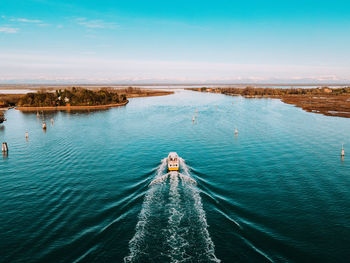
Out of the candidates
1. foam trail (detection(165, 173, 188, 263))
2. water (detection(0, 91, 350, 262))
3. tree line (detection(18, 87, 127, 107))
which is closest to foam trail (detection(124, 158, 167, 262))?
water (detection(0, 91, 350, 262))

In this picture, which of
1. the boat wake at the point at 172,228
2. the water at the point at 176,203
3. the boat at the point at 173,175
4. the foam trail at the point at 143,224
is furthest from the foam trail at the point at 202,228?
the foam trail at the point at 143,224

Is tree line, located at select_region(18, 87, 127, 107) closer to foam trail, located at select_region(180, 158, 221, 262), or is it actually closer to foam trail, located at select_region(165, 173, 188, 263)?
foam trail, located at select_region(180, 158, 221, 262)

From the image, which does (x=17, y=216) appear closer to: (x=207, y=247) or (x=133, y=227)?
(x=133, y=227)

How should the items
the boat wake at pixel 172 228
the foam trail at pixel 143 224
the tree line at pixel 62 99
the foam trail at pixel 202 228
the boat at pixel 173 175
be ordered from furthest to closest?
the tree line at pixel 62 99, the boat at pixel 173 175, the foam trail at pixel 143 224, the boat wake at pixel 172 228, the foam trail at pixel 202 228

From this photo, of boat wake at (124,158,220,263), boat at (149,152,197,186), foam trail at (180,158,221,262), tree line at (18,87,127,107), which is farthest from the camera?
tree line at (18,87,127,107)

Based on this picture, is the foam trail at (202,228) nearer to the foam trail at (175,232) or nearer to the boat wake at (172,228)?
the boat wake at (172,228)

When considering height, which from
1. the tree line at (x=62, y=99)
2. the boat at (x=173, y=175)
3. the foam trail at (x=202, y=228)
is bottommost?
the foam trail at (x=202, y=228)

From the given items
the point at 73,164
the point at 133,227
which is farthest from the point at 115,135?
the point at 133,227
